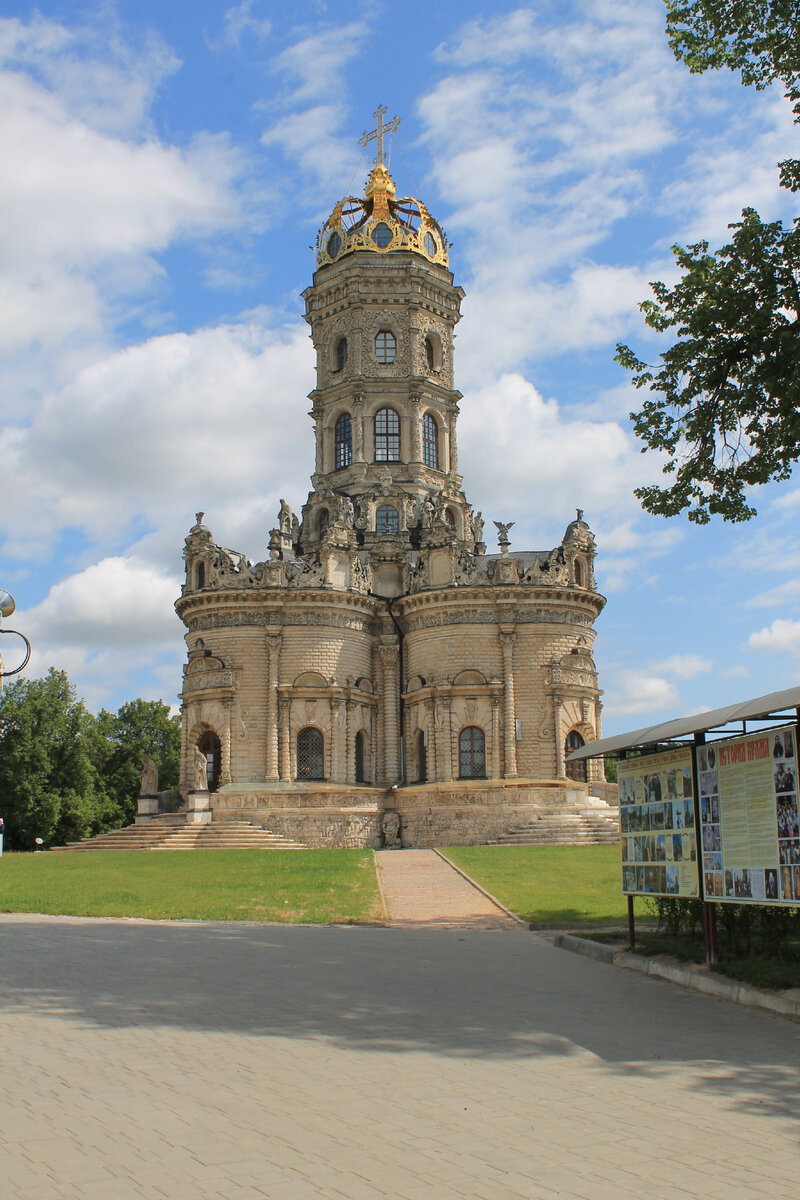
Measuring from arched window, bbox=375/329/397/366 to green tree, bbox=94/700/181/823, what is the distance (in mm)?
34305

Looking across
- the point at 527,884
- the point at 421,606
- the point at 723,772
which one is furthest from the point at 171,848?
the point at 723,772

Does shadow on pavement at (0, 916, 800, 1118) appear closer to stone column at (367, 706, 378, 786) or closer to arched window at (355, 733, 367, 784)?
arched window at (355, 733, 367, 784)

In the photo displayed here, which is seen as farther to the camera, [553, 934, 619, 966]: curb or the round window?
the round window

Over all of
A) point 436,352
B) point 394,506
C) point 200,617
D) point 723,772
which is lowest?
point 723,772

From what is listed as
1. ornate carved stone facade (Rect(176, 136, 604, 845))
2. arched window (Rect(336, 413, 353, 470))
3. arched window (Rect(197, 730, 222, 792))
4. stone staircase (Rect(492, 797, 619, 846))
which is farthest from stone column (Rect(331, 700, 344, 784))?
arched window (Rect(336, 413, 353, 470))

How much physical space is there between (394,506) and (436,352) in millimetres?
10552

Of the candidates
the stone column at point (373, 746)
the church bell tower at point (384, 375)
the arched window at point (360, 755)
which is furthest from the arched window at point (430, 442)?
the arched window at point (360, 755)

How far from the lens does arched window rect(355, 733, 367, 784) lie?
164 feet

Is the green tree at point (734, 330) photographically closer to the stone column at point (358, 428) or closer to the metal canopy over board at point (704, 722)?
the metal canopy over board at point (704, 722)

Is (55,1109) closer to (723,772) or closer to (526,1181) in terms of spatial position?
(526,1181)

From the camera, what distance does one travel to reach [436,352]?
59938mm

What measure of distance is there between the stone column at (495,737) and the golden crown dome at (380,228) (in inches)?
1056

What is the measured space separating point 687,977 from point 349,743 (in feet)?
119

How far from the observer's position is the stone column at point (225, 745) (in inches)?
1854
